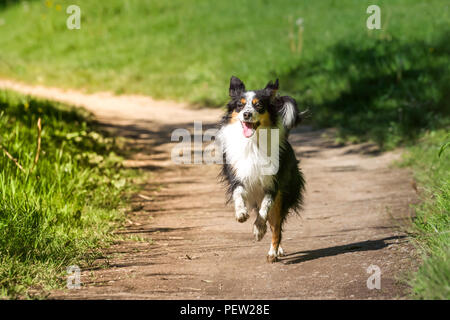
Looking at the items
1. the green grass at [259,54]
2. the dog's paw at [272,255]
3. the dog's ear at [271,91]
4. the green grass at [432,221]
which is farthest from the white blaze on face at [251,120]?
the green grass at [259,54]

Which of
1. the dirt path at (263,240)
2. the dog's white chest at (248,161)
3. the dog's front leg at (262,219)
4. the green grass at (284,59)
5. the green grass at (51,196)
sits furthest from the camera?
the green grass at (284,59)

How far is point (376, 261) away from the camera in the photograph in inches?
192

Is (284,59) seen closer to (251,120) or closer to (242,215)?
(251,120)

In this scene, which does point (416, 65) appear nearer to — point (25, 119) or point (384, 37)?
point (384, 37)

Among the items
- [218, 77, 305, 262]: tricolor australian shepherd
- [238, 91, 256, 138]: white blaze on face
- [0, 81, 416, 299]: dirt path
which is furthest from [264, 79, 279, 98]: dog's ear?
[0, 81, 416, 299]: dirt path

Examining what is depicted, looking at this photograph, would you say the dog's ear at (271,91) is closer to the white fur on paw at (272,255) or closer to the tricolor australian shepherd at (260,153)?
the tricolor australian shepherd at (260,153)

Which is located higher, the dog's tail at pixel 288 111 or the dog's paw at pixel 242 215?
the dog's tail at pixel 288 111

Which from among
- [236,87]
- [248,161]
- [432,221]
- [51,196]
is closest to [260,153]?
[248,161]

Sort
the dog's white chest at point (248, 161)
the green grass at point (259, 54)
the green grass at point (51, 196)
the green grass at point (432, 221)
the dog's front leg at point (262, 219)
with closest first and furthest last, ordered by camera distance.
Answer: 1. the green grass at point (432, 221)
2. the green grass at point (51, 196)
3. the dog's front leg at point (262, 219)
4. the dog's white chest at point (248, 161)
5. the green grass at point (259, 54)

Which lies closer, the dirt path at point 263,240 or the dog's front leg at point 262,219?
the dirt path at point 263,240

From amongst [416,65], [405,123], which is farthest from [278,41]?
[405,123]

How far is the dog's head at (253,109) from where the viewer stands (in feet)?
16.3

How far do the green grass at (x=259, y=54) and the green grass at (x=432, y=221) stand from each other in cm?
114
